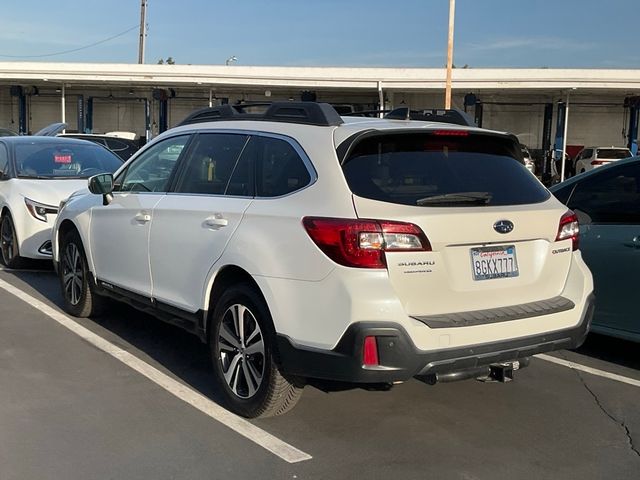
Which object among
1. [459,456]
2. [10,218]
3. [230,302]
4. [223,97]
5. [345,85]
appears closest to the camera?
[459,456]

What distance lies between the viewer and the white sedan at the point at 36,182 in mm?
8188

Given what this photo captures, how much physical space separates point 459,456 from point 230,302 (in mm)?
1571

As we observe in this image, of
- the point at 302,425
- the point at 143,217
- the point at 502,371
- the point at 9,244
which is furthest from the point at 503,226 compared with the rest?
the point at 9,244

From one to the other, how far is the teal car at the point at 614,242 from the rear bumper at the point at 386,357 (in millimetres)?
1887

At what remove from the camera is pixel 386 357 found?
11.3 ft

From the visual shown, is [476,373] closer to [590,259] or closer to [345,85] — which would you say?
[590,259]

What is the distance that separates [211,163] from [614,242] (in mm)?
3150

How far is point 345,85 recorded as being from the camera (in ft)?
90.2

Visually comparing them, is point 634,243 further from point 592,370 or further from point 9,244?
point 9,244

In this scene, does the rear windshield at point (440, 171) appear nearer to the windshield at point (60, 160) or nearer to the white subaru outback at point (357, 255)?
the white subaru outback at point (357, 255)

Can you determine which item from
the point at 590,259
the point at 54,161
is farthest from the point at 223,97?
the point at 590,259

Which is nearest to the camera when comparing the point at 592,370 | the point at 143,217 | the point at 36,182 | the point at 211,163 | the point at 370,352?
the point at 370,352

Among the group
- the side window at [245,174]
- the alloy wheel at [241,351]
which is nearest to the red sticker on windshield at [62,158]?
the side window at [245,174]

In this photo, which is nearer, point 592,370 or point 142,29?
point 592,370
